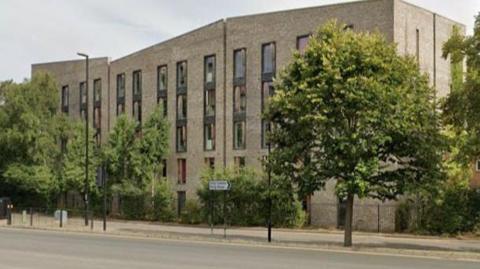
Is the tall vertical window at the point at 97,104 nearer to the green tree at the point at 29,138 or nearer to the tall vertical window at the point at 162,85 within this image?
the green tree at the point at 29,138

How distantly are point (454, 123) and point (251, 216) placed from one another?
63.5 ft

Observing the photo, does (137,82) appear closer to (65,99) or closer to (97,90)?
(97,90)

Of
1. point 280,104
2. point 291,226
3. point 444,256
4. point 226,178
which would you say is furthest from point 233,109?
point 444,256

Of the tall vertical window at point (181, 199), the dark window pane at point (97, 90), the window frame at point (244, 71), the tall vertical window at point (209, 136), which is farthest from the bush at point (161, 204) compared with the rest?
the dark window pane at point (97, 90)

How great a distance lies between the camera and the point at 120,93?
66750mm

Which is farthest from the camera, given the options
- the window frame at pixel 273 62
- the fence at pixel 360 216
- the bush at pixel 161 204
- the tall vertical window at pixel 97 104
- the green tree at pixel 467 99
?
Result: the tall vertical window at pixel 97 104

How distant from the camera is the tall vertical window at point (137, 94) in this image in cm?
6375

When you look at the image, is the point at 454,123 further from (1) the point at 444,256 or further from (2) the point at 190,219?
(2) the point at 190,219

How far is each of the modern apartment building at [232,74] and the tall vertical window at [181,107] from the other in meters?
0.08

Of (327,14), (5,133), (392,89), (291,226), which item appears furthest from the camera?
(5,133)

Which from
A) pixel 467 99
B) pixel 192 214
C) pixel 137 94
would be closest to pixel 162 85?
pixel 137 94

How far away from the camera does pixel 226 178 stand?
4688 cm

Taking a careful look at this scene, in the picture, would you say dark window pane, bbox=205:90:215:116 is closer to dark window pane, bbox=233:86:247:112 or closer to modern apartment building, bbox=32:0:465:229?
modern apartment building, bbox=32:0:465:229

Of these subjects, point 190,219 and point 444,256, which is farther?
point 190,219
